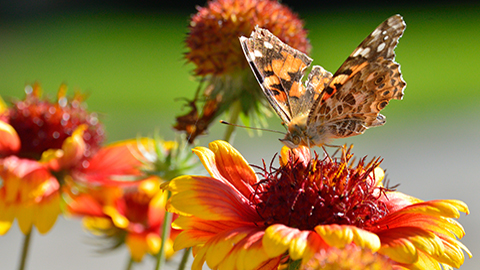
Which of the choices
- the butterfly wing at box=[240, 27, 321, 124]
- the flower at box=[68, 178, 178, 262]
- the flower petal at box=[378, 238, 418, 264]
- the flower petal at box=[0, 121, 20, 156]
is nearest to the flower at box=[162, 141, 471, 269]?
the flower petal at box=[378, 238, 418, 264]

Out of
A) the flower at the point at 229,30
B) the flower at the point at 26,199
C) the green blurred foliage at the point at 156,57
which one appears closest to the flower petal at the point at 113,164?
the flower at the point at 26,199

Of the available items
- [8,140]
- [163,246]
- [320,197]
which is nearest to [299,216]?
[320,197]

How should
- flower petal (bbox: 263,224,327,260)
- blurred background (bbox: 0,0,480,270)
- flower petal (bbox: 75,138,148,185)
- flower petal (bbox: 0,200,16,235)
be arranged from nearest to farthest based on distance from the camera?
flower petal (bbox: 263,224,327,260)
flower petal (bbox: 0,200,16,235)
flower petal (bbox: 75,138,148,185)
blurred background (bbox: 0,0,480,270)

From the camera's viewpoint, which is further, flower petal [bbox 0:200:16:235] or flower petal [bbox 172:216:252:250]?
flower petal [bbox 0:200:16:235]

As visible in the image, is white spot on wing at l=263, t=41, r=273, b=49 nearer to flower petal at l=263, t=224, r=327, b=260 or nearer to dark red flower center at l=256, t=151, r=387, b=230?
dark red flower center at l=256, t=151, r=387, b=230

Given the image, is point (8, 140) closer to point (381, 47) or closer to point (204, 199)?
point (204, 199)
